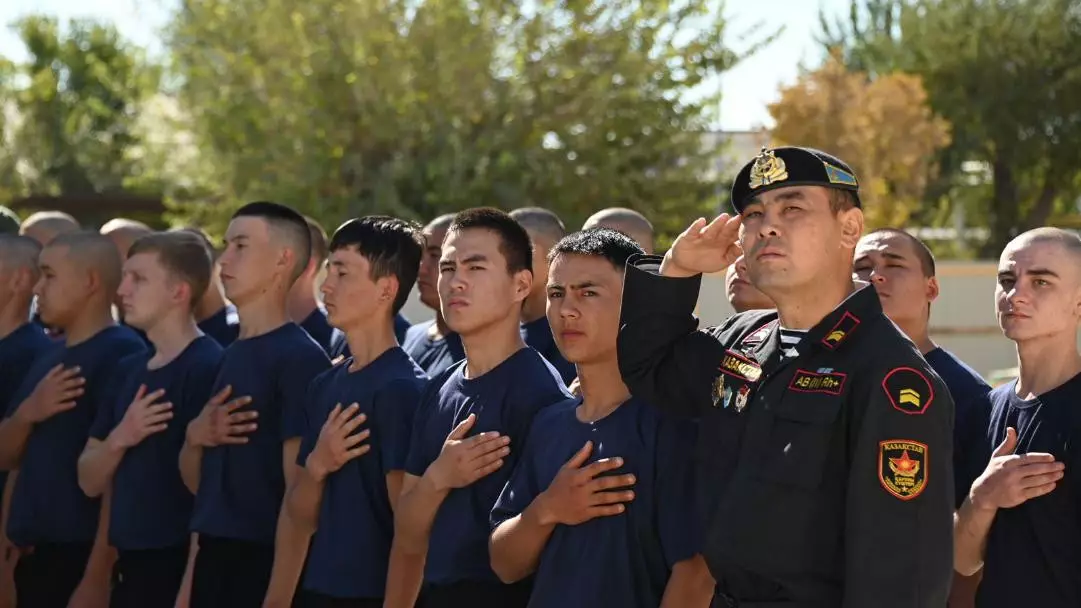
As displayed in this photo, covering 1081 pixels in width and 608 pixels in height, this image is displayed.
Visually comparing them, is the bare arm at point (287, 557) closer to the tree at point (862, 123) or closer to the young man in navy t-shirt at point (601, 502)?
the young man in navy t-shirt at point (601, 502)

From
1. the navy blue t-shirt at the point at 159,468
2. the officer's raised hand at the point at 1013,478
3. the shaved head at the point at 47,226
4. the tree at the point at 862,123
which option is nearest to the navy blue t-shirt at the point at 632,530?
the officer's raised hand at the point at 1013,478

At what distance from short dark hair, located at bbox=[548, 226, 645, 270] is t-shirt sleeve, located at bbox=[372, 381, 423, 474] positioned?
901 millimetres

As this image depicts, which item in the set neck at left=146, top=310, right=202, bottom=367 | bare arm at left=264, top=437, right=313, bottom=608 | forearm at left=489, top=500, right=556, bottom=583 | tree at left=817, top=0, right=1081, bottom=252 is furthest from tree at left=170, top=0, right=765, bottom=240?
tree at left=817, top=0, right=1081, bottom=252

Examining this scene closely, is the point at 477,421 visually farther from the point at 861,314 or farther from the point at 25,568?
the point at 25,568

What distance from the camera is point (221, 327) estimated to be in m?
7.32

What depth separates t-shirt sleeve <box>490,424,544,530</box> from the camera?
3688mm

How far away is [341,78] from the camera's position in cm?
1750

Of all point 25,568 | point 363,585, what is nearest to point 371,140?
point 25,568

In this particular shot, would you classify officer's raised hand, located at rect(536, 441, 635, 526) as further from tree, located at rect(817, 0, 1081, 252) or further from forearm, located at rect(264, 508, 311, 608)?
tree, located at rect(817, 0, 1081, 252)

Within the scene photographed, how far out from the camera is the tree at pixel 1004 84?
32.3 metres

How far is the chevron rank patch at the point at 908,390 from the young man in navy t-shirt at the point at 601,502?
815mm

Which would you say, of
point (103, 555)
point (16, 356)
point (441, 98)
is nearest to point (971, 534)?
point (103, 555)

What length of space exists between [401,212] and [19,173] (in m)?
17.7

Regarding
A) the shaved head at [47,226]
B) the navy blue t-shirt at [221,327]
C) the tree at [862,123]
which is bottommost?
the navy blue t-shirt at [221,327]
